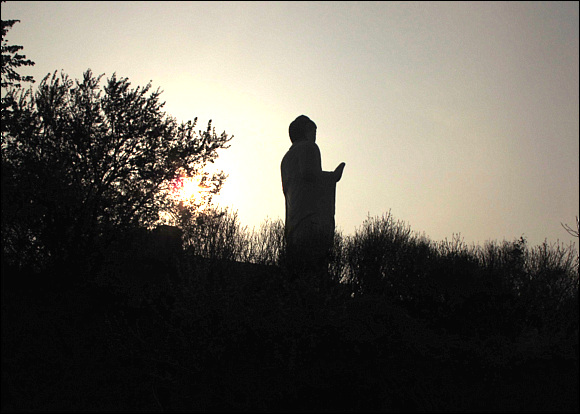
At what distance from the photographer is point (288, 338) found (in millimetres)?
9789

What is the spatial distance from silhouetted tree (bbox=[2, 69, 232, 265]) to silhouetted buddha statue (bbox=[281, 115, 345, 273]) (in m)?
4.47

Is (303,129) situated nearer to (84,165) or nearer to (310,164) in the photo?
(310,164)

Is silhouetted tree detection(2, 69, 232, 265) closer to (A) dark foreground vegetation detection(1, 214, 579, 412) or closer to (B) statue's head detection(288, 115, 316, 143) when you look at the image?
(A) dark foreground vegetation detection(1, 214, 579, 412)

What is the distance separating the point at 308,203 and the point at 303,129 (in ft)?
7.03

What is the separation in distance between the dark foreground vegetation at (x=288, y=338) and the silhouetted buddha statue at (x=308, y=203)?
575mm

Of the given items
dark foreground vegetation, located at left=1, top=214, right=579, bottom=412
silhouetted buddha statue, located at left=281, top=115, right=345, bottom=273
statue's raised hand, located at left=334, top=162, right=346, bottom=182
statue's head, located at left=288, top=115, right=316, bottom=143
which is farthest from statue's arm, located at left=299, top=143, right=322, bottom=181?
dark foreground vegetation, located at left=1, top=214, right=579, bottom=412

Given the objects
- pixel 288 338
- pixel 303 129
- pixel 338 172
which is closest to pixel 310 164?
pixel 338 172

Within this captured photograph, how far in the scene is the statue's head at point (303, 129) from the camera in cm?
1386

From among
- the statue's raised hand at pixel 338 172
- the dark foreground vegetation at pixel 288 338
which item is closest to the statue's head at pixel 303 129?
the statue's raised hand at pixel 338 172

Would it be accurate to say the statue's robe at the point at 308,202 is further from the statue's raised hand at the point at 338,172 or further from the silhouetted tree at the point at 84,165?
the silhouetted tree at the point at 84,165

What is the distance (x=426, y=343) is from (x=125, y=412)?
545cm

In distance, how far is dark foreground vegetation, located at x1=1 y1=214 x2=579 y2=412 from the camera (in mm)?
8781

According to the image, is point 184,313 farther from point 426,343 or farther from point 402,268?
point 402,268

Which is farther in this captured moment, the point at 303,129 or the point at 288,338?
the point at 303,129
